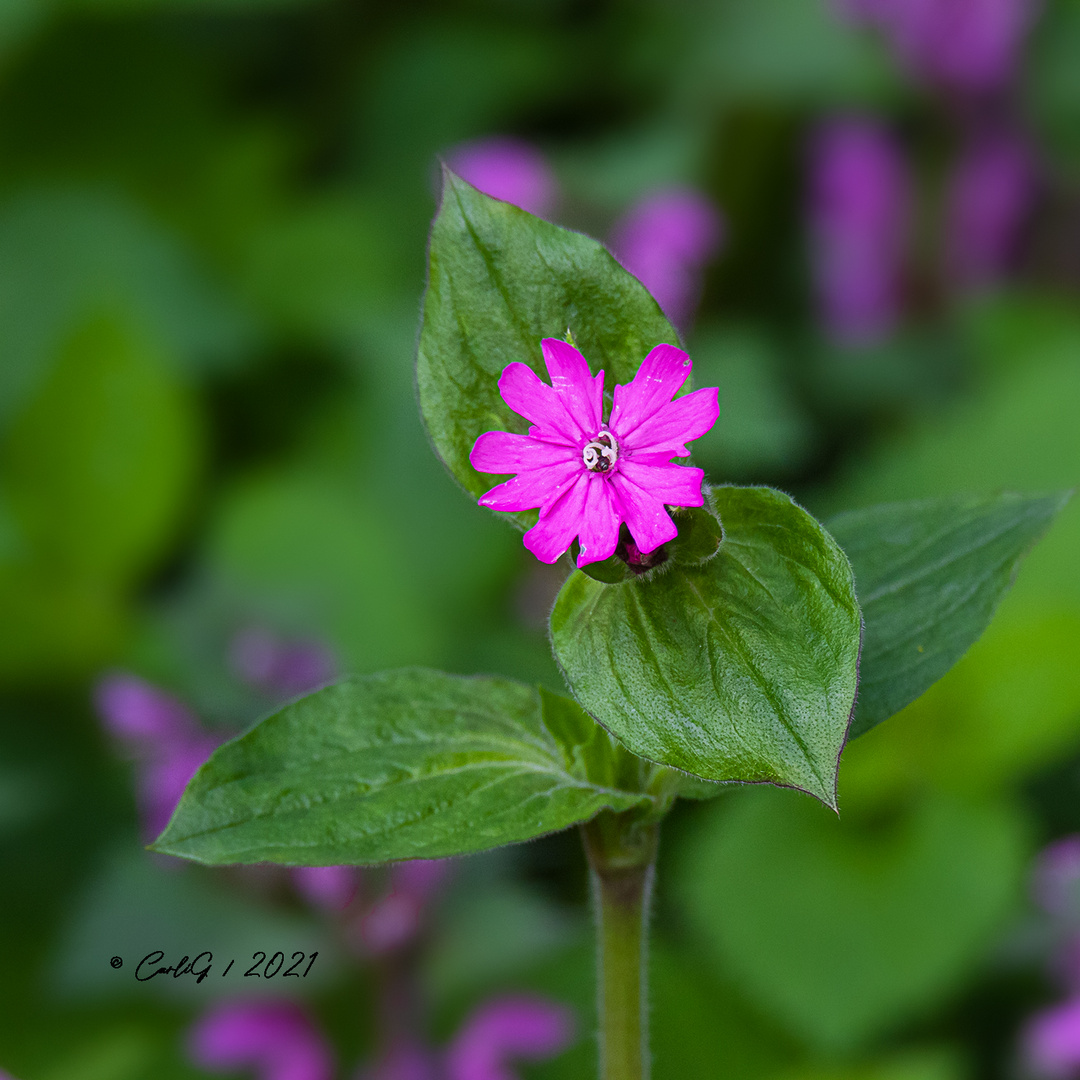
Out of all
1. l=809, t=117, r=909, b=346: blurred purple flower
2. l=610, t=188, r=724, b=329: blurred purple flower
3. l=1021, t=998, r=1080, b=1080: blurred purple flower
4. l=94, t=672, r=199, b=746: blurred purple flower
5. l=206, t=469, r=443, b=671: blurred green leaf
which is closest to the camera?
l=1021, t=998, r=1080, b=1080: blurred purple flower

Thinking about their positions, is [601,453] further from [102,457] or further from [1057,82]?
[1057,82]

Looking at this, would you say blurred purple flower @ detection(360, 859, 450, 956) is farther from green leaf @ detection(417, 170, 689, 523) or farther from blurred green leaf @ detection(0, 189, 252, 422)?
blurred green leaf @ detection(0, 189, 252, 422)

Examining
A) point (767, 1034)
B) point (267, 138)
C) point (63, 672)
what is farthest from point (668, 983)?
point (267, 138)

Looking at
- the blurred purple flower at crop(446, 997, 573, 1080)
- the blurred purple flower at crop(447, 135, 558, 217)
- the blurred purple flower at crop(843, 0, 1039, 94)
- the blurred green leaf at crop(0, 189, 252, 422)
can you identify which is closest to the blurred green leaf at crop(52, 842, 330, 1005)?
the blurred purple flower at crop(446, 997, 573, 1080)

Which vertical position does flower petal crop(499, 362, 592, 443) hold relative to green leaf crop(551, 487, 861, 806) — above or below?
above

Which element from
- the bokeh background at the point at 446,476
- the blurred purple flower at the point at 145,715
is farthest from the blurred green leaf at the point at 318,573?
the blurred purple flower at the point at 145,715

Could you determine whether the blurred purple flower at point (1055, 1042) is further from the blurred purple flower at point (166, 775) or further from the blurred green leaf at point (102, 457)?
the blurred green leaf at point (102, 457)
